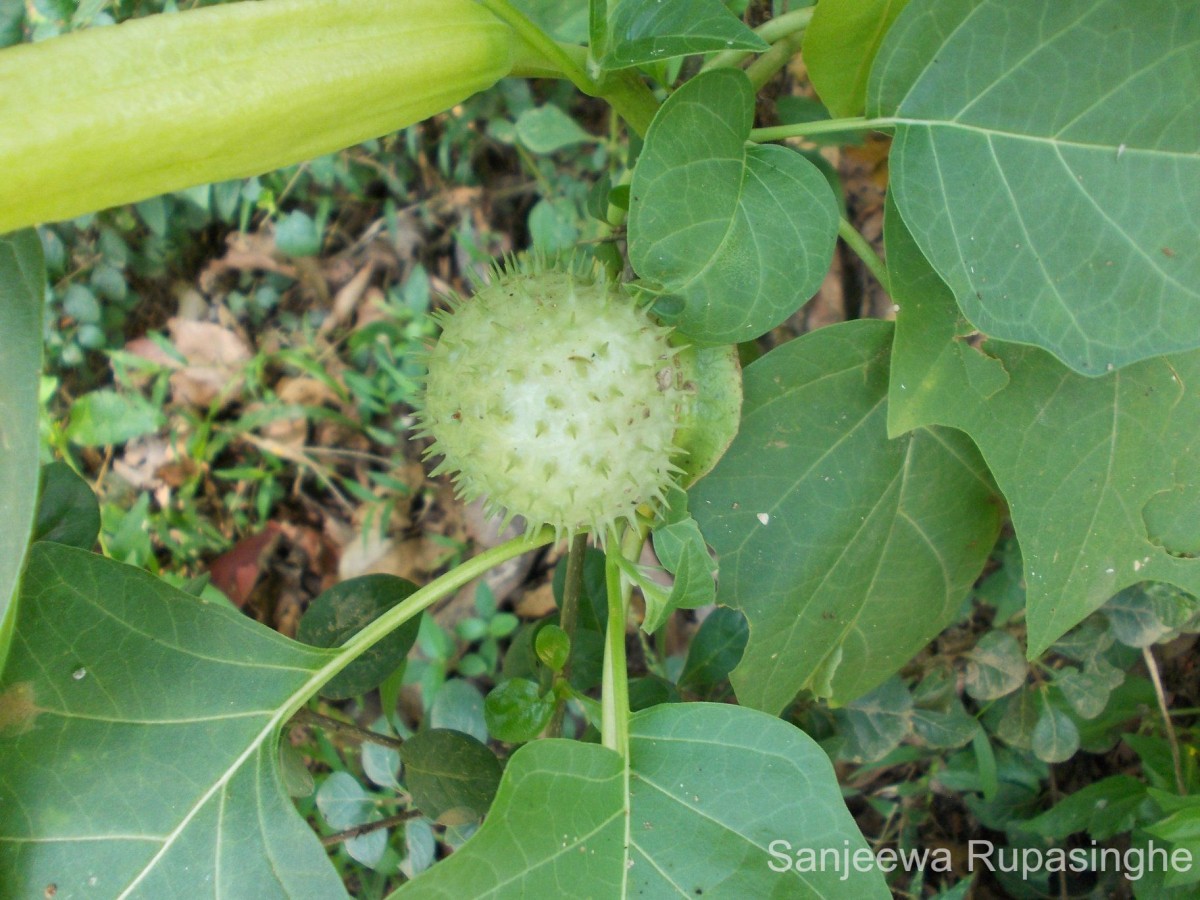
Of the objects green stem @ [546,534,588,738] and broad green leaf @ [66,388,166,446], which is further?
broad green leaf @ [66,388,166,446]

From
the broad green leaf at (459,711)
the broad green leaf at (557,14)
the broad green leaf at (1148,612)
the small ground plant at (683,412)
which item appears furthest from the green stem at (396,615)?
the broad green leaf at (1148,612)

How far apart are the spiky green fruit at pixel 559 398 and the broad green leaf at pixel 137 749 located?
1.19 ft

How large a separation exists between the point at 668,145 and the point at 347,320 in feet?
5.90

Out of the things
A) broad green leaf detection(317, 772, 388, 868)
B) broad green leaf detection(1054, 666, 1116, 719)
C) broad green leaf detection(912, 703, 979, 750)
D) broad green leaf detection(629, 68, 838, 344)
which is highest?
broad green leaf detection(629, 68, 838, 344)

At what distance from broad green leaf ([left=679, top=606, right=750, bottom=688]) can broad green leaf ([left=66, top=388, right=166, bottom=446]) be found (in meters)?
1.59

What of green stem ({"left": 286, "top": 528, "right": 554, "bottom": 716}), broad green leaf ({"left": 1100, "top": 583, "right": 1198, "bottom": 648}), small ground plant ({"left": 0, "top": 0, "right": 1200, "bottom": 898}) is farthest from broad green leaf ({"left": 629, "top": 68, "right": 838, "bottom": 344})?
broad green leaf ({"left": 1100, "top": 583, "right": 1198, "bottom": 648})

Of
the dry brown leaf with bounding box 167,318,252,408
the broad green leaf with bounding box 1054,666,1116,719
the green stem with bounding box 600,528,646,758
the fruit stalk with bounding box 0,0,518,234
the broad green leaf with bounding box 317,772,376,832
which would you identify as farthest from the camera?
the dry brown leaf with bounding box 167,318,252,408

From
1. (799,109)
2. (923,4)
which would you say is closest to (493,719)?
(923,4)

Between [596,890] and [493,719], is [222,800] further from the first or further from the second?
[596,890]

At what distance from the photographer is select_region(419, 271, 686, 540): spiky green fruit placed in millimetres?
926

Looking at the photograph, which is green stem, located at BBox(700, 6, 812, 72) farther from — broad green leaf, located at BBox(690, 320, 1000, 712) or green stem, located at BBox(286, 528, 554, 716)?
green stem, located at BBox(286, 528, 554, 716)

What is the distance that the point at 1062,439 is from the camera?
102cm

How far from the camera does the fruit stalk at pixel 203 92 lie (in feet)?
2.29

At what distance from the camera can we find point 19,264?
2.75 ft
